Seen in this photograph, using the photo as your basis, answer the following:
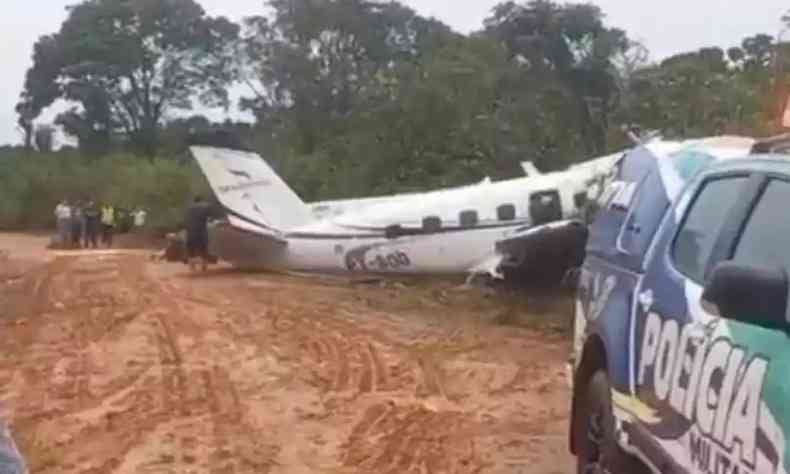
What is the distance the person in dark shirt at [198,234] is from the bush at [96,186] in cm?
1848

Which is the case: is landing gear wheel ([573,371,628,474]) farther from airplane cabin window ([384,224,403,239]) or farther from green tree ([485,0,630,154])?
green tree ([485,0,630,154])

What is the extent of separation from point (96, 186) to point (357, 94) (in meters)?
10.5

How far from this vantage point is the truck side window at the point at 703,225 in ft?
17.4

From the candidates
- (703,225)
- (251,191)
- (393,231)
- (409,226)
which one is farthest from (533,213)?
(703,225)

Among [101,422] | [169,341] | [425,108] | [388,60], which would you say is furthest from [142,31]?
[101,422]

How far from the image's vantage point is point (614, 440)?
6.19 m

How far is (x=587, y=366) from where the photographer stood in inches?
271

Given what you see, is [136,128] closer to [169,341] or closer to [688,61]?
[688,61]

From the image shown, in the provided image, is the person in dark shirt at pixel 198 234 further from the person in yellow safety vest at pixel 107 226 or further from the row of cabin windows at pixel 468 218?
the person in yellow safety vest at pixel 107 226

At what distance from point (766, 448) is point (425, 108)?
28.9 metres

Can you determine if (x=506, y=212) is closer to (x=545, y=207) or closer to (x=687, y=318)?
(x=545, y=207)

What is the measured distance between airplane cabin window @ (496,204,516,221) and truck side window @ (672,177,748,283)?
1501 centimetres

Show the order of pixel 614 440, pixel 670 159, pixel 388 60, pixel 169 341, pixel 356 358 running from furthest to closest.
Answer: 1. pixel 388 60
2. pixel 169 341
3. pixel 356 358
4. pixel 670 159
5. pixel 614 440

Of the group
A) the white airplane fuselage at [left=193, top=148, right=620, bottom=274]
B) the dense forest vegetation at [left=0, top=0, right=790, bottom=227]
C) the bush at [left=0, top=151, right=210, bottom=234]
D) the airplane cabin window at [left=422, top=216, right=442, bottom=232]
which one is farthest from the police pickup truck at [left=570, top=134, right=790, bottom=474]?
the bush at [left=0, top=151, right=210, bottom=234]
